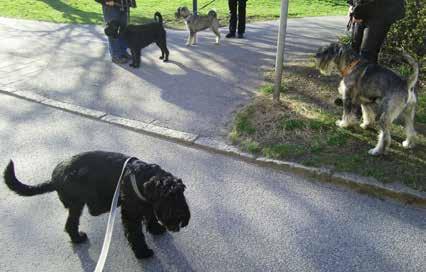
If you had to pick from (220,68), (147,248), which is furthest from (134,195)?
(220,68)

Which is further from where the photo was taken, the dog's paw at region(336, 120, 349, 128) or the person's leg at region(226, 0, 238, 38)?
the person's leg at region(226, 0, 238, 38)

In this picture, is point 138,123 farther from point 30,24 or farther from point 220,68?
point 30,24

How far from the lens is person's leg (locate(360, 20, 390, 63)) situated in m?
5.36

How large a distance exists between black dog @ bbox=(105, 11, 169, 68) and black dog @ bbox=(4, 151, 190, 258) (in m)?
5.18

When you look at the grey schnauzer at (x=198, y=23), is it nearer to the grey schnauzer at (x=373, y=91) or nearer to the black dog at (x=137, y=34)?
the black dog at (x=137, y=34)

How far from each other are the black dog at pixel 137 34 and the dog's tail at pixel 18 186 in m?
5.17

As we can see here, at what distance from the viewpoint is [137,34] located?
8.05 metres

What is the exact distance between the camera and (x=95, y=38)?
10.9 m

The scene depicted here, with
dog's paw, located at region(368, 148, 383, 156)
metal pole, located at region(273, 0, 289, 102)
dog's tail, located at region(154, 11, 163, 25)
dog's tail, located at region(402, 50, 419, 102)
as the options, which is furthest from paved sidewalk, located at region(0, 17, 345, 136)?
dog's tail, located at region(402, 50, 419, 102)

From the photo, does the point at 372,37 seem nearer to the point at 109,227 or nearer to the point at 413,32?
the point at 413,32

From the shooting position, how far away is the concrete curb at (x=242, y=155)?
13.3ft

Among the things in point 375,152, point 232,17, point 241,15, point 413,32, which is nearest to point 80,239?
point 375,152

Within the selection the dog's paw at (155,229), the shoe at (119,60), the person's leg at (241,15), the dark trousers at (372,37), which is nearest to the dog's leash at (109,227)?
the dog's paw at (155,229)

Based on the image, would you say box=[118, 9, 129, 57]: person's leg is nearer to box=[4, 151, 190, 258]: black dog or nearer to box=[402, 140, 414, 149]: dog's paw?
box=[4, 151, 190, 258]: black dog
